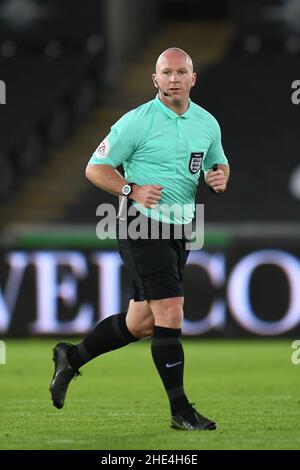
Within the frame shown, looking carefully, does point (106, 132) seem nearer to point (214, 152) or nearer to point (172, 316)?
point (214, 152)

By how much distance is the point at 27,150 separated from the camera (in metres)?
18.4

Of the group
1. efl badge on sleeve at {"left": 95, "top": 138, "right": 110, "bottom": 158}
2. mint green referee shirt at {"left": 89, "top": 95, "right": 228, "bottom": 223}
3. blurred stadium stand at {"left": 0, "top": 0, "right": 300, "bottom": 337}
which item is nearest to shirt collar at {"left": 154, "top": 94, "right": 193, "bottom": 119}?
mint green referee shirt at {"left": 89, "top": 95, "right": 228, "bottom": 223}

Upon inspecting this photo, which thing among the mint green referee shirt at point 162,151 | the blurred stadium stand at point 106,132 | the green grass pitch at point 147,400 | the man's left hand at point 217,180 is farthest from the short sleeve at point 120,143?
the blurred stadium stand at point 106,132

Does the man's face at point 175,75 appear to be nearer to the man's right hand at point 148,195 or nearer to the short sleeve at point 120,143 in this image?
the short sleeve at point 120,143

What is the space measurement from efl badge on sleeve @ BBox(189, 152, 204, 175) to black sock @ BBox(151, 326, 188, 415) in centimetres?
91

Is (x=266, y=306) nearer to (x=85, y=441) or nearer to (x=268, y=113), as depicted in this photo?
(x=268, y=113)

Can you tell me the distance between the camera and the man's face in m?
7.07

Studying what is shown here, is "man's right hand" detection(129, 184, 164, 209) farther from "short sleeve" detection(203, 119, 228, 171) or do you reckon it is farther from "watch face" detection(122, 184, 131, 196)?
"short sleeve" detection(203, 119, 228, 171)

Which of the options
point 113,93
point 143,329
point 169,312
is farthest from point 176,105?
point 113,93

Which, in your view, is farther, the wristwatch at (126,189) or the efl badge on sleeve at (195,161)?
the efl badge on sleeve at (195,161)

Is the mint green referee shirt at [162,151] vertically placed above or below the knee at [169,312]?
above

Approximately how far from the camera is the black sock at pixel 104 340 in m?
7.43

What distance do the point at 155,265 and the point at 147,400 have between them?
1983 mm

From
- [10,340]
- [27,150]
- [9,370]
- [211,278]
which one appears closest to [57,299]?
[10,340]
